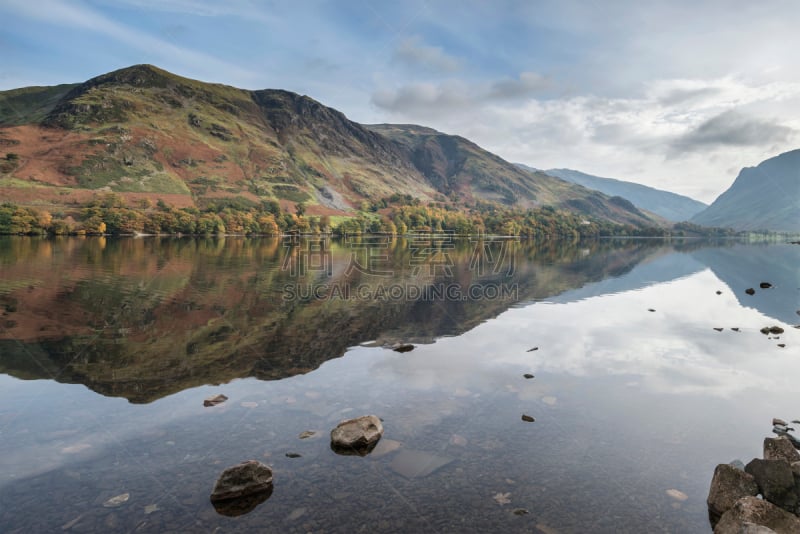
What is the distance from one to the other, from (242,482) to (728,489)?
49.3ft

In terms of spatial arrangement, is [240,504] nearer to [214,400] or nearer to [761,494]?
[214,400]

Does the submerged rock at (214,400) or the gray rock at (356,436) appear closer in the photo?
the gray rock at (356,436)

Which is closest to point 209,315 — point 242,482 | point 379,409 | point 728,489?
point 379,409

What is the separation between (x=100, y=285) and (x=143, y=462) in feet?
156

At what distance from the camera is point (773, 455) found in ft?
45.0

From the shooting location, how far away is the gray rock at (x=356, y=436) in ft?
51.6

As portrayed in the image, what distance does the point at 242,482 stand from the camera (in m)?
12.8

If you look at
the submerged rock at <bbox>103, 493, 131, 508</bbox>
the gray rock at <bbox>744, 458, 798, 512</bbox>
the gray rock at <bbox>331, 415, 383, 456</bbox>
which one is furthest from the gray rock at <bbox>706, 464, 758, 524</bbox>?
the submerged rock at <bbox>103, 493, 131, 508</bbox>

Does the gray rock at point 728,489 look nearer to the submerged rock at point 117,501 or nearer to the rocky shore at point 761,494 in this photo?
the rocky shore at point 761,494

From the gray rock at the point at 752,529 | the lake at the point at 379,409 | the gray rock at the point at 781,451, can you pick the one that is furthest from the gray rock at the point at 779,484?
the gray rock at the point at 752,529

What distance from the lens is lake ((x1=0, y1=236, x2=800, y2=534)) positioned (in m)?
12.4

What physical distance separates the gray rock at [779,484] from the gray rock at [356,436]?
1271 cm

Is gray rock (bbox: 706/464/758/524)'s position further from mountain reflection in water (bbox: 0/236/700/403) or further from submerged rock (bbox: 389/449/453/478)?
mountain reflection in water (bbox: 0/236/700/403)

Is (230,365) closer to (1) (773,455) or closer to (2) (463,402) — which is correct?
(2) (463,402)
